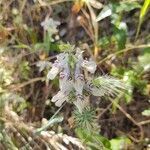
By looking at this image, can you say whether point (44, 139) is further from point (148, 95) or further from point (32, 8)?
point (32, 8)

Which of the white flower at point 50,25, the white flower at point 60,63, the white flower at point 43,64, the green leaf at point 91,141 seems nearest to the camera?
the white flower at point 60,63

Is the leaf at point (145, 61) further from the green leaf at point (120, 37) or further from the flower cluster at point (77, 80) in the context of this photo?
the flower cluster at point (77, 80)

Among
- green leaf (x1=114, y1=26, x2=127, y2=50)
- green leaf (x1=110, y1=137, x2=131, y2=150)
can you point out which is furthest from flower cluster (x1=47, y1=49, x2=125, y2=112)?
green leaf (x1=114, y1=26, x2=127, y2=50)

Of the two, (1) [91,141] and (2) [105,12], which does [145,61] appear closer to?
(2) [105,12]

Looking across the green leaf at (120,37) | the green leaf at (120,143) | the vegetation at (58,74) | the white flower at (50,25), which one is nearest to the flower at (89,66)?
the vegetation at (58,74)

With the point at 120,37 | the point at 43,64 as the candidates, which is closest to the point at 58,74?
the point at 43,64

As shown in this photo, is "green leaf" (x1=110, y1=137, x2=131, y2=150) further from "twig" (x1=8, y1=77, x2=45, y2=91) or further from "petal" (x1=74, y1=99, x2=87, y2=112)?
"petal" (x1=74, y1=99, x2=87, y2=112)
